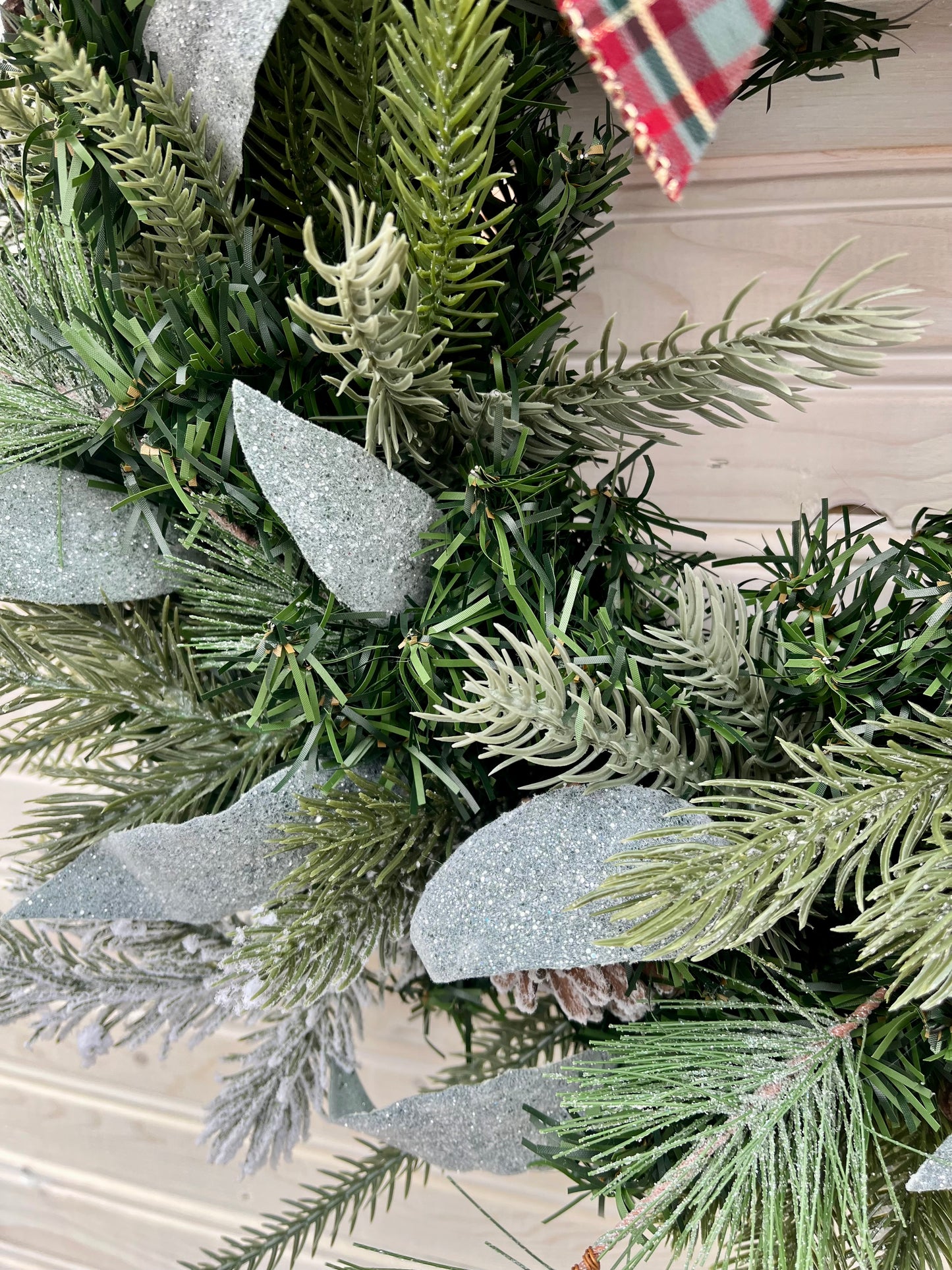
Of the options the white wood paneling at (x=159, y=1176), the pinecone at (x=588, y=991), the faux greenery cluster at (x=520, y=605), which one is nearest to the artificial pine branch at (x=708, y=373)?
the faux greenery cluster at (x=520, y=605)

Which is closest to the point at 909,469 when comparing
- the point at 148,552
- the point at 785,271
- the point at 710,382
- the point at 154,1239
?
the point at 785,271

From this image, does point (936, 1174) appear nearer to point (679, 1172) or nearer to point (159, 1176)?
point (679, 1172)

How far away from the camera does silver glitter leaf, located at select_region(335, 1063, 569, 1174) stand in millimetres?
375

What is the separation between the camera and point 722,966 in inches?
13.4

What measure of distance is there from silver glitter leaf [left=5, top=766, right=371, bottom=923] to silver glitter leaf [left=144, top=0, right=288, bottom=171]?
0.22 m

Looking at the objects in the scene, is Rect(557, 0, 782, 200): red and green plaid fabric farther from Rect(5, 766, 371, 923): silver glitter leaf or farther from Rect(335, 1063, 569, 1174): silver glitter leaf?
Rect(335, 1063, 569, 1174): silver glitter leaf

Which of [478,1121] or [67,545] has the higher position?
[67,545]

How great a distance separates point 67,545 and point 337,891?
0.54ft

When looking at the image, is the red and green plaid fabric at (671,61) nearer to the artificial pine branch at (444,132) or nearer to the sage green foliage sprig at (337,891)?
the artificial pine branch at (444,132)

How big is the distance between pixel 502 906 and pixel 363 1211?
57cm

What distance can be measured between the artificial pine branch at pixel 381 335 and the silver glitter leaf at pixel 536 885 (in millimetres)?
132

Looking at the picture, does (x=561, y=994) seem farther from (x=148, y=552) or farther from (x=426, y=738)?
(x=148, y=552)

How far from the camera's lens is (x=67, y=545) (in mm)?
336

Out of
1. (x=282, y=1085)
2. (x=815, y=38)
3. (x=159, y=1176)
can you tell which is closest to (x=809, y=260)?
(x=815, y=38)
